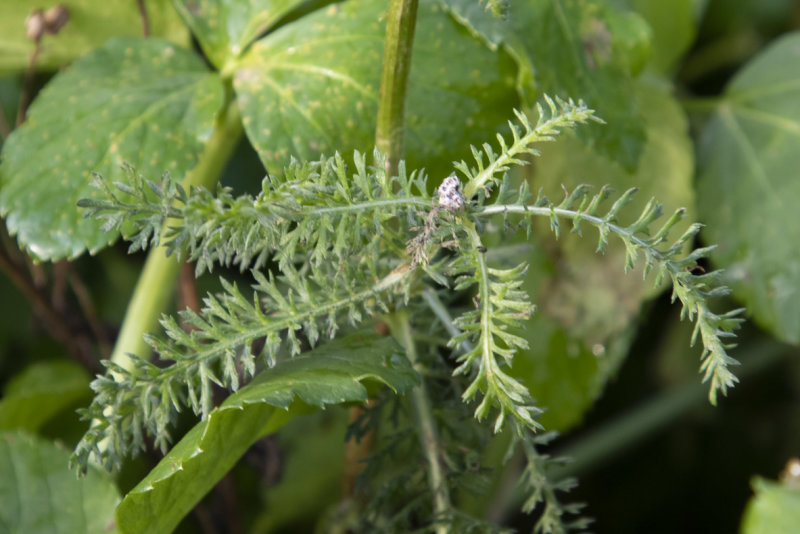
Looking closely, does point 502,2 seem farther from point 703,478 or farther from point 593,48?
point 703,478

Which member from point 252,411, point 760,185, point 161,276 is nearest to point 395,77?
point 252,411

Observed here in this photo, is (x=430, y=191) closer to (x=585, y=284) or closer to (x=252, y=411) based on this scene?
(x=252, y=411)

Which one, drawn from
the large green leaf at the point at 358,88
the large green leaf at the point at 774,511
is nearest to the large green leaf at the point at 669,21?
the large green leaf at the point at 358,88

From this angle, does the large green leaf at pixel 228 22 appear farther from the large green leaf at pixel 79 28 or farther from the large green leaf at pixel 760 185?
the large green leaf at pixel 760 185

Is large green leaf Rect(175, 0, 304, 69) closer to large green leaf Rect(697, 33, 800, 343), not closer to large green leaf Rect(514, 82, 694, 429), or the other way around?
large green leaf Rect(514, 82, 694, 429)

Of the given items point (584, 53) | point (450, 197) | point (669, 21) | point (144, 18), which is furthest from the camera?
point (669, 21)
